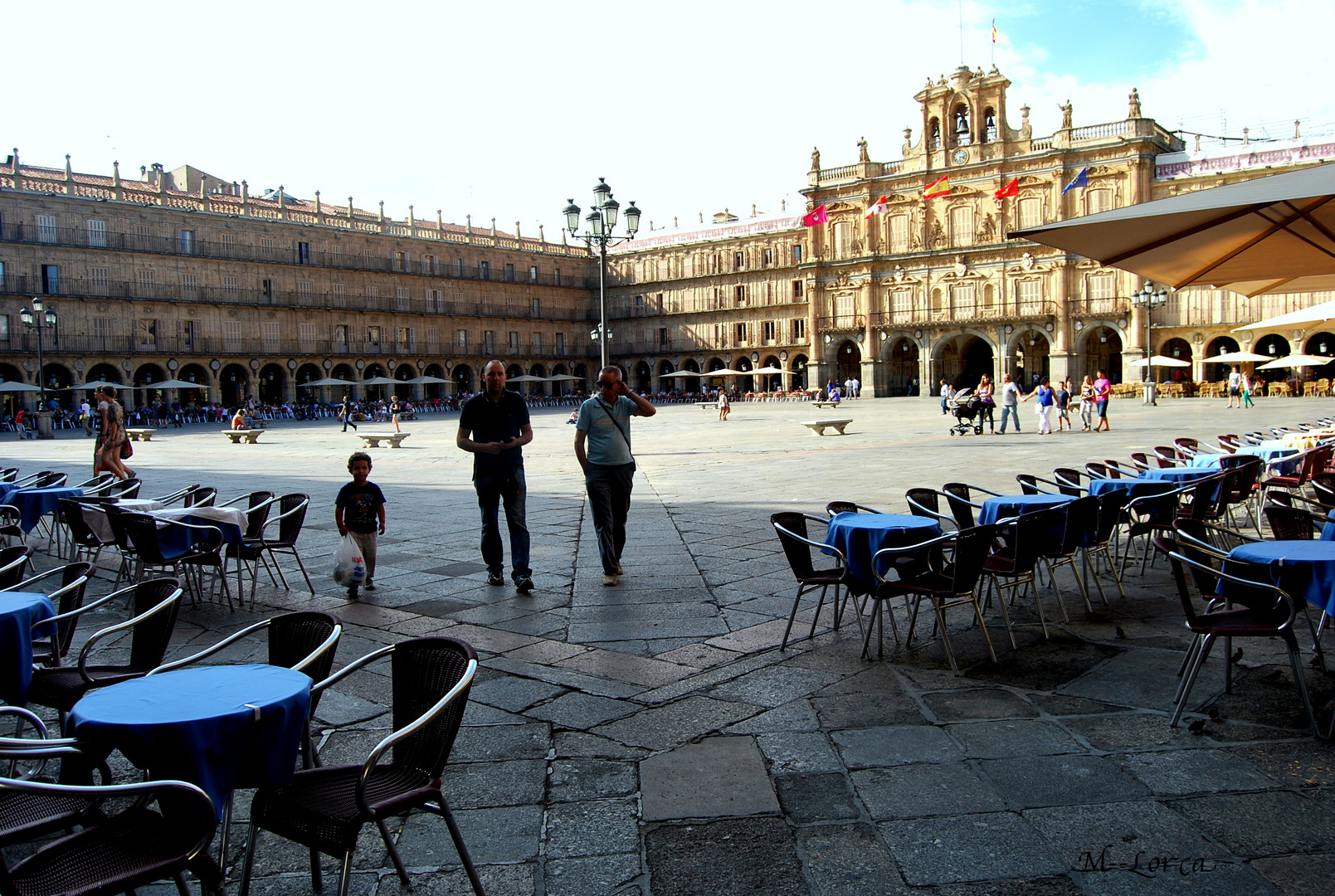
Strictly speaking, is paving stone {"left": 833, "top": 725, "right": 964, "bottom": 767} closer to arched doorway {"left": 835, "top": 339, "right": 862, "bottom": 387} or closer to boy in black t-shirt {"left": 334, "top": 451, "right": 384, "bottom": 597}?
boy in black t-shirt {"left": 334, "top": 451, "right": 384, "bottom": 597}

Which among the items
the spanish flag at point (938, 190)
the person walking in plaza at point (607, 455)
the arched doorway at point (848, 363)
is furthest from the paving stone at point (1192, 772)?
the arched doorway at point (848, 363)

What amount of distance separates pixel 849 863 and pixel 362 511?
4158 millimetres

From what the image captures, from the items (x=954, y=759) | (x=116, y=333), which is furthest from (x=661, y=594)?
(x=116, y=333)

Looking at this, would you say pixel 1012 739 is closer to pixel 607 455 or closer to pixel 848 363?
pixel 607 455

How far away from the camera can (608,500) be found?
5926 mm

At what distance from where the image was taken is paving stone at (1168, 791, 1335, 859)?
2.63m

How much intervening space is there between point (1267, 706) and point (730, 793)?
2.11 metres

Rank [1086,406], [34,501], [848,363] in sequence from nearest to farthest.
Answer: [34,501]
[1086,406]
[848,363]

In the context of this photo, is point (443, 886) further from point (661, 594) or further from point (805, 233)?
point (805, 233)

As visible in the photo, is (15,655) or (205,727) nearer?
(205,727)

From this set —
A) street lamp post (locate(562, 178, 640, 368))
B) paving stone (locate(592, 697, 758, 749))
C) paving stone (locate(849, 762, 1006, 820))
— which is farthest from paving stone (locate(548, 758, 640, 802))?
street lamp post (locate(562, 178, 640, 368))

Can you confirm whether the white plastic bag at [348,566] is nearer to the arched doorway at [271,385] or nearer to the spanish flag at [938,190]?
the spanish flag at [938,190]

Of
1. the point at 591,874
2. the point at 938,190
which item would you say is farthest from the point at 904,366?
the point at 591,874

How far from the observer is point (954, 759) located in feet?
10.7
